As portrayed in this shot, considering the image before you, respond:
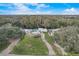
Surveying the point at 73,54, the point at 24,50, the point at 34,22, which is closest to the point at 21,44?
the point at 24,50

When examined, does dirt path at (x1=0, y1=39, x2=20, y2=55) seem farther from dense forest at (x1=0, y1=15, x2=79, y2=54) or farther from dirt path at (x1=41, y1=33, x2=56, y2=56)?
dirt path at (x1=41, y1=33, x2=56, y2=56)

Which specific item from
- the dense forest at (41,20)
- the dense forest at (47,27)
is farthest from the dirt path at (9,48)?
the dense forest at (41,20)

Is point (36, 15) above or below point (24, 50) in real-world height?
above

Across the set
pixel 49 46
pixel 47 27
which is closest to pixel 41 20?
pixel 47 27

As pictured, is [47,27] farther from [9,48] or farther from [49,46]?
[9,48]

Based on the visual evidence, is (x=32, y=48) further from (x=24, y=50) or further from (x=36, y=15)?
(x=36, y=15)
